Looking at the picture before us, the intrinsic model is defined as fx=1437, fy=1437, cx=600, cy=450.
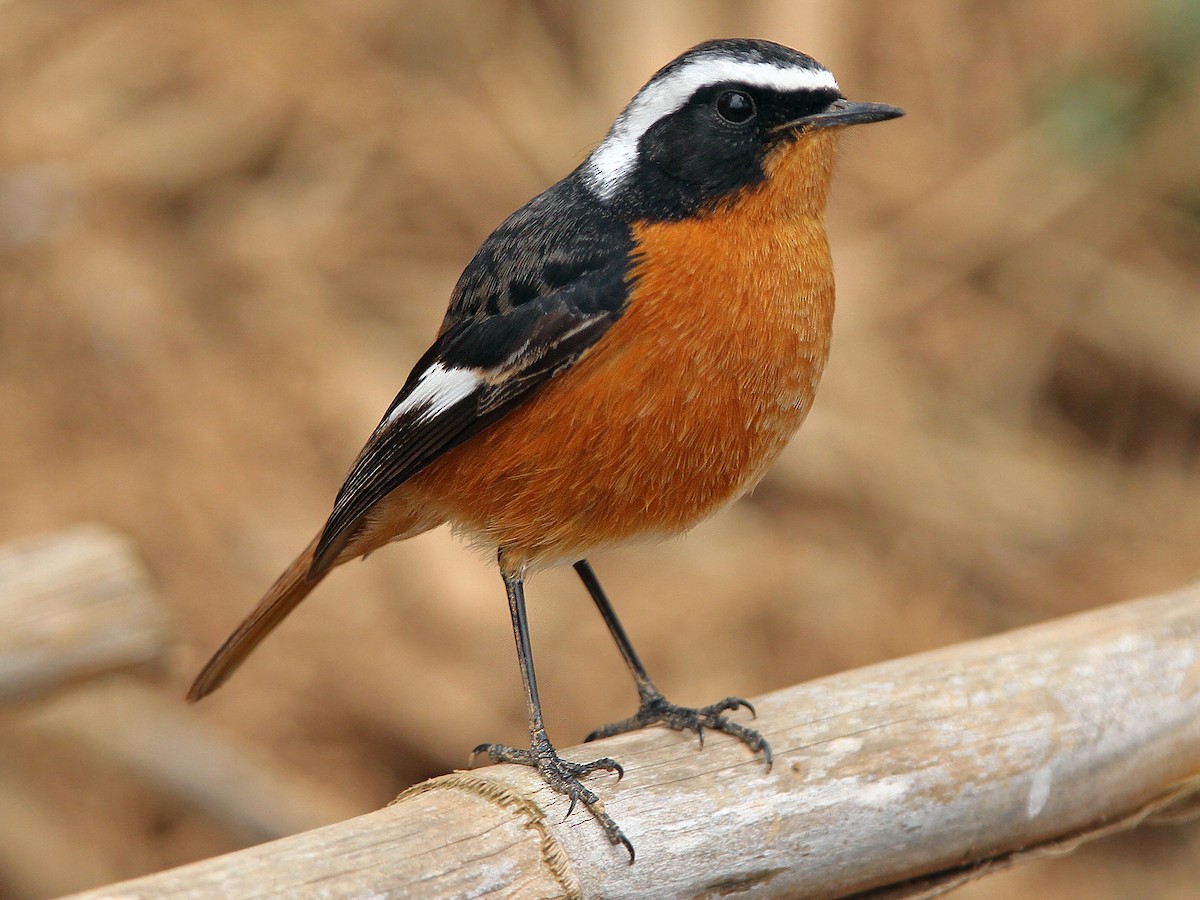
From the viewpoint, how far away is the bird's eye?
9.78 feet

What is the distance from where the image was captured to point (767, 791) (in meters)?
2.77

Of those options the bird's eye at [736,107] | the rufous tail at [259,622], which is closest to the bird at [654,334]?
the bird's eye at [736,107]

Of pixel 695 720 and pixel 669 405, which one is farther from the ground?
pixel 669 405

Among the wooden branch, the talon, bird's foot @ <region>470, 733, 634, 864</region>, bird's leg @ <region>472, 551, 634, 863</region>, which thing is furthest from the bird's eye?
the wooden branch

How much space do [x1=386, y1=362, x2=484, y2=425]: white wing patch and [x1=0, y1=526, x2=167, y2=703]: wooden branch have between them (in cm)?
103

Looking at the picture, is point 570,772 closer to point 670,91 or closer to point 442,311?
point 670,91

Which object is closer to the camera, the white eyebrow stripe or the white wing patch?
the white eyebrow stripe

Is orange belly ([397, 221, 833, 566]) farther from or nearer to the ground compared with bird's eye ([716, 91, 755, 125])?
nearer to the ground

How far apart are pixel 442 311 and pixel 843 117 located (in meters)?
3.60

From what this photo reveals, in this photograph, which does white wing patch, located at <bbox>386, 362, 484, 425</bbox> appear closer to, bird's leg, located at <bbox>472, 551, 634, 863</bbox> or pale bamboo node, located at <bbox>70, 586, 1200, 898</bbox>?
bird's leg, located at <bbox>472, 551, 634, 863</bbox>

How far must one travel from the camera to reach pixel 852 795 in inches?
111

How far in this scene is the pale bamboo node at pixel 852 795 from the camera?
2.41 meters

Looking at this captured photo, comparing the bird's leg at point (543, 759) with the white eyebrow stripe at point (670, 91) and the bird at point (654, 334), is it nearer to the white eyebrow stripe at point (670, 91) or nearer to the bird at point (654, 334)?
the bird at point (654, 334)

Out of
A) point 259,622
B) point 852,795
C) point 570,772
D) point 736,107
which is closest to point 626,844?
point 570,772
